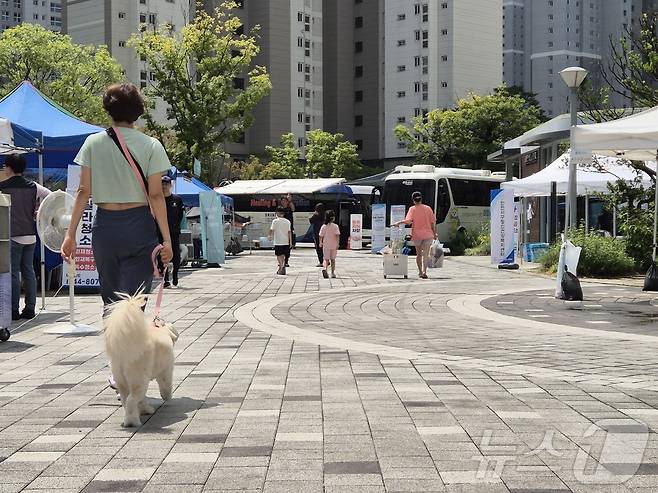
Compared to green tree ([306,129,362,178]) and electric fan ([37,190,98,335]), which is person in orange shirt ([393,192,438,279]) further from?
green tree ([306,129,362,178])

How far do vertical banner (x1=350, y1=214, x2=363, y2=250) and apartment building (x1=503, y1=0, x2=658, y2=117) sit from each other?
112 meters

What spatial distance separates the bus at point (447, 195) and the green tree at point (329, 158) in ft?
130

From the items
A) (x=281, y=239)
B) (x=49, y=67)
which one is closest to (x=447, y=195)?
(x=281, y=239)

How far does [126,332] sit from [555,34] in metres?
153

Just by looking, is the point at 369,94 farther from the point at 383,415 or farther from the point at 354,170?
the point at 383,415

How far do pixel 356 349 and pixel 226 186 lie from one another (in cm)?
4241

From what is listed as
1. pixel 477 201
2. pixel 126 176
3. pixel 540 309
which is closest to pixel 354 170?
pixel 477 201

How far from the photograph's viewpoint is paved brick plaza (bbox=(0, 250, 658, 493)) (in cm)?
404

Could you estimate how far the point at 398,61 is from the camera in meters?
98.4

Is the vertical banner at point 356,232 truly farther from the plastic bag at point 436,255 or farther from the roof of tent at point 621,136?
the roof of tent at point 621,136

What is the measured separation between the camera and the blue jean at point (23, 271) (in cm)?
1030

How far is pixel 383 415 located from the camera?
5.32 m

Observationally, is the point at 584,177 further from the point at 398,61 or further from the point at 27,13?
the point at 27,13

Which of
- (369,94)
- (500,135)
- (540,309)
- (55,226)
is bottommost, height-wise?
(540,309)
